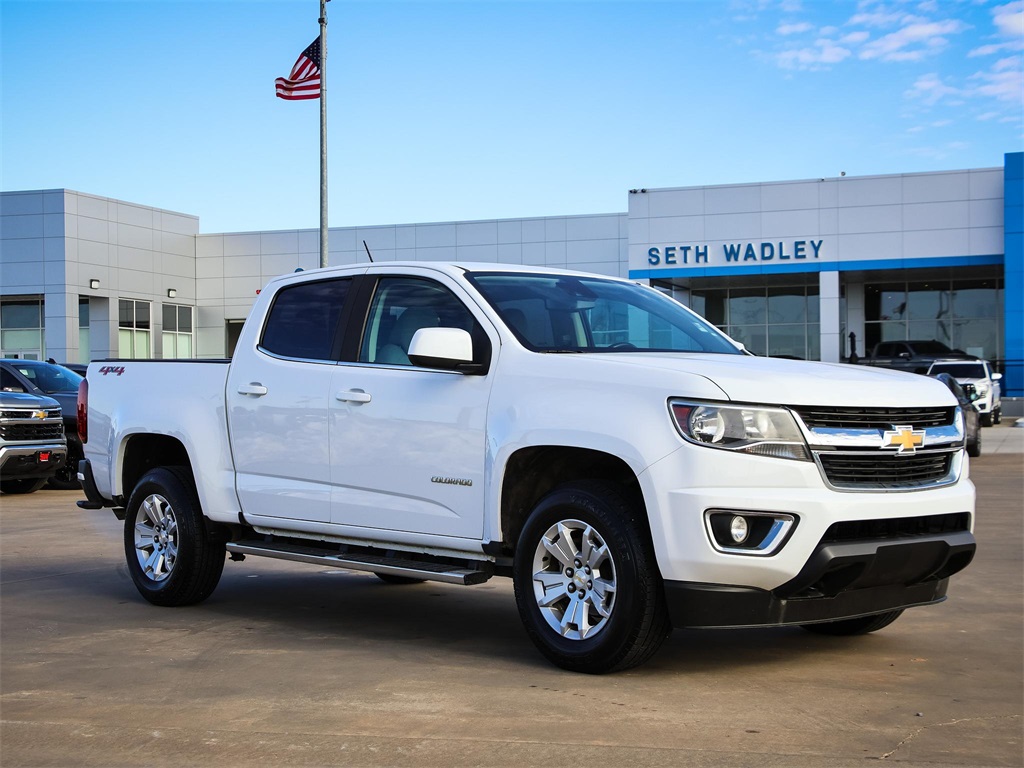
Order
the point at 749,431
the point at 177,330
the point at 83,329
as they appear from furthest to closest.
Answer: the point at 177,330 < the point at 83,329 < the point at 749,431

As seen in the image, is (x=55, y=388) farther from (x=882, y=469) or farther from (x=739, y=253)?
(x=739, y=253)

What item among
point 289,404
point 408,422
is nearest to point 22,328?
point 289,404

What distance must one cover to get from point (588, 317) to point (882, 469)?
189 cm

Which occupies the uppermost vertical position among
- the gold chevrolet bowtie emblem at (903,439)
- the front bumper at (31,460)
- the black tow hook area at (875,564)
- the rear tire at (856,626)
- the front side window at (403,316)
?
the front side window at (403,316)

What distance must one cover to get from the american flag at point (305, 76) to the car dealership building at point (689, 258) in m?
12.7

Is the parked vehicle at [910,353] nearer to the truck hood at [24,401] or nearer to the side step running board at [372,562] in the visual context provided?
A: the truck hood at [24,401]

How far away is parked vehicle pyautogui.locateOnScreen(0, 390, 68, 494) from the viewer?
1552 cm

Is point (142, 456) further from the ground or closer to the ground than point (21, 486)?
further from the ground

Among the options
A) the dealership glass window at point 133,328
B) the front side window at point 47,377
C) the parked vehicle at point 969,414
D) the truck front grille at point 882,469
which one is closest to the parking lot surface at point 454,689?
the truck front grille at point 882,469

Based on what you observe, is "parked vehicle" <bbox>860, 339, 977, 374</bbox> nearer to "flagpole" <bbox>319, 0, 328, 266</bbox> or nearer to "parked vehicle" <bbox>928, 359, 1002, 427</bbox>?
"parked vehicle" <bbox>928, 359, 1002, 427</bbox>

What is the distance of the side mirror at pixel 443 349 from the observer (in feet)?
19.8

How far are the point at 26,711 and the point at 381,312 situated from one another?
2804 millimetres

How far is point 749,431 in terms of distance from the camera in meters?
5.28

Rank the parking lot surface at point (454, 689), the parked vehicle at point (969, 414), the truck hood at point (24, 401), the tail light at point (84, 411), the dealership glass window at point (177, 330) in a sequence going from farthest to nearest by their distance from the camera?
1. the dealership glass window at point (177, 330)
2. the parked vehicle at point (969, 414)
3. the truck hood at point (24, 401)
4. the tail light at point (84, 411)
5. the parking lot surface at point (454, 689)
